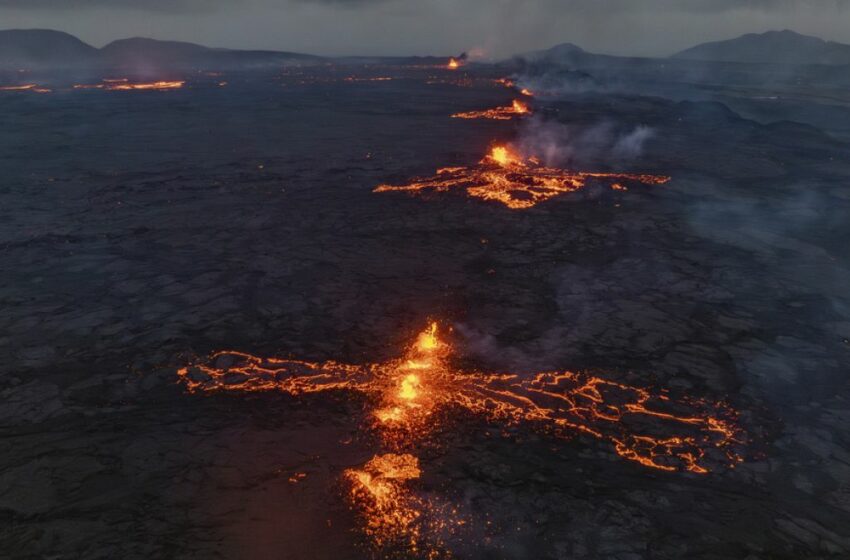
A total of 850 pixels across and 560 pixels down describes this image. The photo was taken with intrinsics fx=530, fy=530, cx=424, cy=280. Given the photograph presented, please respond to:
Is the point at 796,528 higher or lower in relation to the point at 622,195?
lower

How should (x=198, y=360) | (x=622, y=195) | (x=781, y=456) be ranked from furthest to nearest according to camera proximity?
(x=622, y=195) < (x=198, y=360) < (x=781, y=456)

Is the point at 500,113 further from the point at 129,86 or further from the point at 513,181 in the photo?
the point at 129,86

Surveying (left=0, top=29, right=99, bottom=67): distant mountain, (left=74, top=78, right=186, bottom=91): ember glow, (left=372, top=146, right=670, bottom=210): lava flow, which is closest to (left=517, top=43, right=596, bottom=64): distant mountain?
(left=74, top=78, right=186, bottom=91): ember glow

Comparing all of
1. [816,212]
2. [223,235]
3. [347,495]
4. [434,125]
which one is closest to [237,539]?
[347,495]

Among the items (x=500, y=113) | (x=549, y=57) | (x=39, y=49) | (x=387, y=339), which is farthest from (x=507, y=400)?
(x=39, y=49)

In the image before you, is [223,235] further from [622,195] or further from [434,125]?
[434,125]

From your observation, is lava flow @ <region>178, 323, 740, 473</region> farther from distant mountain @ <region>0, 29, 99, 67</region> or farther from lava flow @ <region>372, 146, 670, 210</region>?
distant mountain @ <region>0, 29, 99, 67</region>
